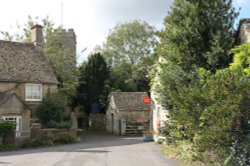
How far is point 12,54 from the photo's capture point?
36.4m

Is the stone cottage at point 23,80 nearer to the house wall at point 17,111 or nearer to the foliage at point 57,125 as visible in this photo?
the house wall at point 17,111

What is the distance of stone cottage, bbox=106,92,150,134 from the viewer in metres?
42.7

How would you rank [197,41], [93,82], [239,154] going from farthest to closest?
1. [93,82]
2. [197,41]
3. [239,154]

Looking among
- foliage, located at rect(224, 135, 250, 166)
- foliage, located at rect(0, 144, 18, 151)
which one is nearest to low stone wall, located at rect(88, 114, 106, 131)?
foliage, located at rect(0, 144, 18, 151)

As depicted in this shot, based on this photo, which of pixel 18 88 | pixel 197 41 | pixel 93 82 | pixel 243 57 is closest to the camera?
pixel 243 57

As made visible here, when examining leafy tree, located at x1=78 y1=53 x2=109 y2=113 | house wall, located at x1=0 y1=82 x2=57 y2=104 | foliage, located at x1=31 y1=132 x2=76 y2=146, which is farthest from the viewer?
leafy tree, located at x1=78 y1=53 x2=109 y2=113

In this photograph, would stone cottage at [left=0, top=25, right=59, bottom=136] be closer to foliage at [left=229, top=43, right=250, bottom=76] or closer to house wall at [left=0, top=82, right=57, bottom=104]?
house wall at [left=0, top=82, right=57, bottom=104]

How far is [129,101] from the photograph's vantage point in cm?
4441

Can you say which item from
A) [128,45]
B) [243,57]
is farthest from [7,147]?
[128,45]

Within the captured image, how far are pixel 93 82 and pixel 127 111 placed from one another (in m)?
10.3

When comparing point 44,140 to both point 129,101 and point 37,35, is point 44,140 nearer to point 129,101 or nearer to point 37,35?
point 37,35

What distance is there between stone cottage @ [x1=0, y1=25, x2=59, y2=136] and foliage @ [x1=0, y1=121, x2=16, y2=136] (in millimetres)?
1811

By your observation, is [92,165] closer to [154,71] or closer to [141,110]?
[154,71]

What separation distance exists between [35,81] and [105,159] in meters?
17.6
